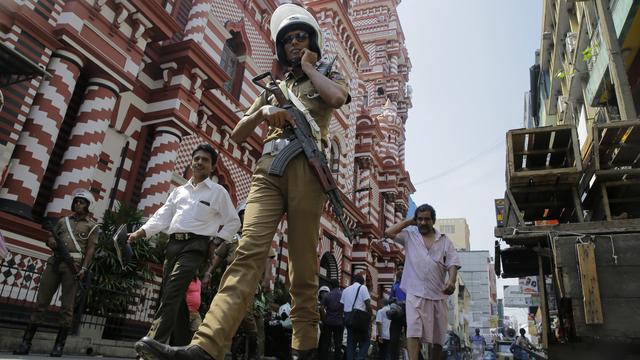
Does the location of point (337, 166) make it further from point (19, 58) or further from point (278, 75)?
point (19, 58)

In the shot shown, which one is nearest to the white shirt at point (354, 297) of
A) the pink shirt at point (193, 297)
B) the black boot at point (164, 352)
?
the pink shirt at point (193, 297)

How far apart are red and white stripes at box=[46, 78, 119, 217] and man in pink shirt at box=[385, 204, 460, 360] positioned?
621 cm

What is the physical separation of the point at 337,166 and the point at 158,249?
47.4 feet

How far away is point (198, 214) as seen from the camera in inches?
160

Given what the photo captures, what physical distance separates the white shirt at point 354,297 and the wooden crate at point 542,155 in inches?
159

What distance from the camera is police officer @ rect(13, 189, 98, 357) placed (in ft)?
18.0

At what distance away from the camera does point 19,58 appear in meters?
6.86

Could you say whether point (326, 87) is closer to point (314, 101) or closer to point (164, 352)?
point (314, 101)

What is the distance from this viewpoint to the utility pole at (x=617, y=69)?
7102mm

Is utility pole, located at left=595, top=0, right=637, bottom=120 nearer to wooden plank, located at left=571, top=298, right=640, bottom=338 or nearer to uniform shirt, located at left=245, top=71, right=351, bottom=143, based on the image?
wooden plank, located at left=571, top=298, right=640, bottom=338

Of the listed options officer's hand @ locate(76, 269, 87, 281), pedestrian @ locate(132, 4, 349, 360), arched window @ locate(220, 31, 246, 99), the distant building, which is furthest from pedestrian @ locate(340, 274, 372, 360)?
the distant building

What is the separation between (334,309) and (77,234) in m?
4.58

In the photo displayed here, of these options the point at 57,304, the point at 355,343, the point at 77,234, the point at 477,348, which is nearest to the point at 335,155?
the point at 477,348

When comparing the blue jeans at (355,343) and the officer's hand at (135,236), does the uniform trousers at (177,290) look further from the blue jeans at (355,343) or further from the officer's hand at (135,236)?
the blue jeans at (355,343)
